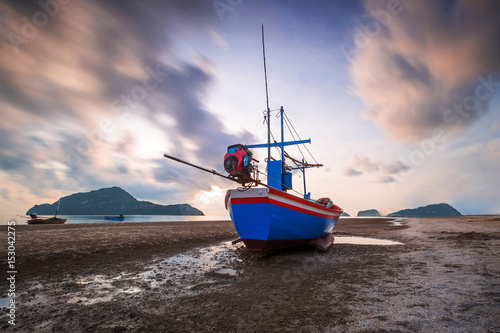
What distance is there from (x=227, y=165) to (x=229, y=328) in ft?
17.0

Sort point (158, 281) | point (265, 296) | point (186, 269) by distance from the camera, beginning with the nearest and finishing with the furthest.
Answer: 1. point (265, 296)
2. point (158, 281)
3. point (186, 269)

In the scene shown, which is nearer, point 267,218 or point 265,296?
point 265,296

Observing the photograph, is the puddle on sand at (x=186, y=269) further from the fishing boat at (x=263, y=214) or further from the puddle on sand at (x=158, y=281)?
the fishing boat at (x=263, y=214)

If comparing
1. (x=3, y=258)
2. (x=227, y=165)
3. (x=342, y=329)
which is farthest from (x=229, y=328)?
(x=3, y=258)

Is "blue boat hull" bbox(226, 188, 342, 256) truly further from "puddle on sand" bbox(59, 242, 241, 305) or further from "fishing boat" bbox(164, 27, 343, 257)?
"puddle on sand" bbox(59, 242, 241, 305)

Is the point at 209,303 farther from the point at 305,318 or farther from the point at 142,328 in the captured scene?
the point at 305,318

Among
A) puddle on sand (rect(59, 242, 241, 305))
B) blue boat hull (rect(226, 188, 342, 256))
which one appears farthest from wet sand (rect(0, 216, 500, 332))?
blue boat hull (rect(226, 188, 342, 256))

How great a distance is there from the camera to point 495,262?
6.42 m

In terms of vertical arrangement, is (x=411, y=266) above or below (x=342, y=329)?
below

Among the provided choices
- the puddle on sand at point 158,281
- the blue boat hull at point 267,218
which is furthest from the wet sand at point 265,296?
the blue boat hull at point 267,218

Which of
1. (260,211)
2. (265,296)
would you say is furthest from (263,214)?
(265,296)

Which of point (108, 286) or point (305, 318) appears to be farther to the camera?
point (108, 286)

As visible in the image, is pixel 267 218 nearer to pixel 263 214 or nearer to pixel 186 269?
pixel 263 214

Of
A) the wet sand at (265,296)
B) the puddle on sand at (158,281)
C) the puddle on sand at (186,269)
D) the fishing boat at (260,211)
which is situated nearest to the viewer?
the wet sand at (265,296)
